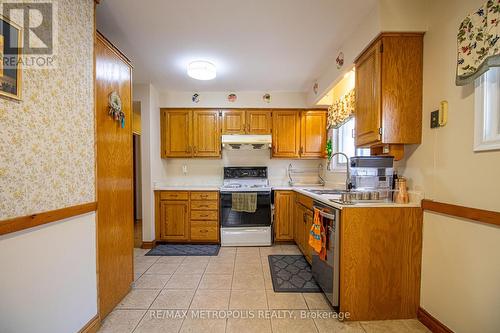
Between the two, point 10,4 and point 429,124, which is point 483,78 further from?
point 10,4

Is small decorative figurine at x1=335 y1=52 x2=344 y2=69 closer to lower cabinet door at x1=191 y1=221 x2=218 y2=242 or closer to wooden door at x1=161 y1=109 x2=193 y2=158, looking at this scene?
wooden door at x1=161 y1=109 x2=193 y2=158

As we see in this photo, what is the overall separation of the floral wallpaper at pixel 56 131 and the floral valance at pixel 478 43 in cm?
245

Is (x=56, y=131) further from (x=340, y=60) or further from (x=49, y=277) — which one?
(x=340, y=60)

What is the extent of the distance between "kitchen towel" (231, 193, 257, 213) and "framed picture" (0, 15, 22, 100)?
98.9 inches

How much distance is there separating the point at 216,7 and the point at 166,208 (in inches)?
108

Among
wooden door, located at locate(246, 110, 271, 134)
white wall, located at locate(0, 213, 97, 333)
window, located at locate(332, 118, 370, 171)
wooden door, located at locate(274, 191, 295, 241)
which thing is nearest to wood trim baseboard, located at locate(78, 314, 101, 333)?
white wall, located at locate(0, 213, 97, 333)

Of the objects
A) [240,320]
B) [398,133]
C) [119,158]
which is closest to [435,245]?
[398,133]

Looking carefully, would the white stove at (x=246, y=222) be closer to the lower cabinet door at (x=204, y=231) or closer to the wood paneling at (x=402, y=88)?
the lower cabinet door at (x=204, y=231)

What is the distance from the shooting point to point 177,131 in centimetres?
353

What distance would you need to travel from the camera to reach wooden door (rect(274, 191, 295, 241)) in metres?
3.28

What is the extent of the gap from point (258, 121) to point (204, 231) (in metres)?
2.02

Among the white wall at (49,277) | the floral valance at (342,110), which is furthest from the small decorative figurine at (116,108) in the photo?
the floral valance at (342,110)

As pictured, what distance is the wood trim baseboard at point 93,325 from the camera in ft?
4.62

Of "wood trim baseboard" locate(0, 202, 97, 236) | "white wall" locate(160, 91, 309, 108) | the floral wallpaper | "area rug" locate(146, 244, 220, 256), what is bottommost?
"area rug" locate(146, 244, 220, 256)
